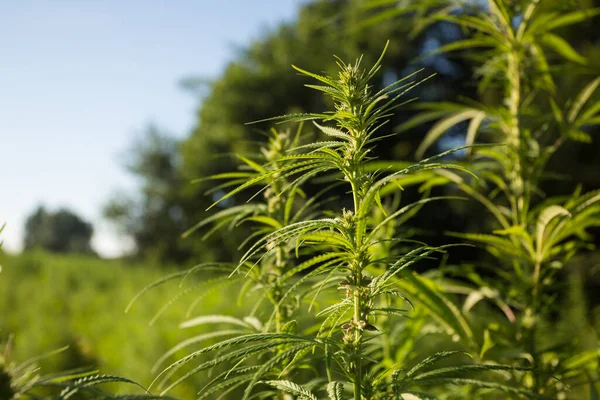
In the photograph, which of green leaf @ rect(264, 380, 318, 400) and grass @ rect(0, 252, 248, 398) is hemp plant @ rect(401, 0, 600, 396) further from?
grass @ rect(0, 252, 248, 398)

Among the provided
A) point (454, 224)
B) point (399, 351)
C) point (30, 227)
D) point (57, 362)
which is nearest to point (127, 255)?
point (30, 227)

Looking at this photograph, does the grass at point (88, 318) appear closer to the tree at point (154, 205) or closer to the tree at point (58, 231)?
the tree at point (154, 205)

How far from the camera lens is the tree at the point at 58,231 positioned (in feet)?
57.1

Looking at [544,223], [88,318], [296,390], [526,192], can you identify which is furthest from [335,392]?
[88,318]

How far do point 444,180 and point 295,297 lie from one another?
0.52 metres

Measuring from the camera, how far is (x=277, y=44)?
37.8 ft

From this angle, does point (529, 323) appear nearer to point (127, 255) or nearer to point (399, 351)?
point (399, 351)

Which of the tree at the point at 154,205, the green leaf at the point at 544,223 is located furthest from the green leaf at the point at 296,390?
the tree at the point at 154,205

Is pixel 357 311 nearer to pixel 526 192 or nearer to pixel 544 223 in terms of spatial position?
pixel 544 223

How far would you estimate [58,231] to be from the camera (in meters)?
18.1

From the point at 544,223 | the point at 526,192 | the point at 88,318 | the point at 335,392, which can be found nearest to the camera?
the point at 335,392

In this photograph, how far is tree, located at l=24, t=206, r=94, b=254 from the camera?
17406mm

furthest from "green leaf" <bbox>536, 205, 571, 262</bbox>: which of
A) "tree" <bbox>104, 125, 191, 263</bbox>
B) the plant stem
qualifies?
"tree" <bbox>104, 125, 191, 263</bbox>

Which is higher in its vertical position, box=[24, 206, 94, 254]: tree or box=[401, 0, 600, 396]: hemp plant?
box=[24, 206, 94, 254]: tree
